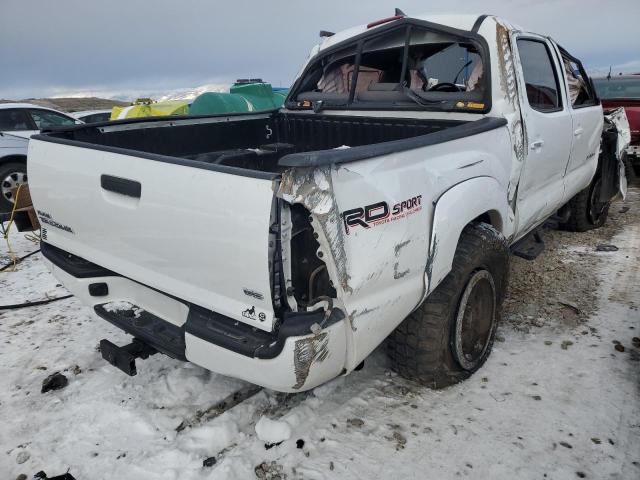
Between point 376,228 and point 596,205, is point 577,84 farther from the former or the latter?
point 376,228

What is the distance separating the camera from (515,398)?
2691mm

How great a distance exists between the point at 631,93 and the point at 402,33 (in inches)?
236

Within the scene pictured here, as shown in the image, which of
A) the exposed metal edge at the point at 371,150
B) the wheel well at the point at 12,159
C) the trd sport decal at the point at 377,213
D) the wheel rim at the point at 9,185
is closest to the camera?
the exposed metal edge at the point at 371,150

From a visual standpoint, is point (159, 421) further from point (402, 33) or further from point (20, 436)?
point (402, 33)

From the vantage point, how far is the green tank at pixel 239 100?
782cm

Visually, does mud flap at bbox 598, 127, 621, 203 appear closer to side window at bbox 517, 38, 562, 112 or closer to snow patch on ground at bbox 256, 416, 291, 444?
side window at bbox 517, 38, 562, 112

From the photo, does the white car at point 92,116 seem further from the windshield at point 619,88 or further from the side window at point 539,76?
the windshield at point 619,88

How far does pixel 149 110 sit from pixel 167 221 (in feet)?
23.9

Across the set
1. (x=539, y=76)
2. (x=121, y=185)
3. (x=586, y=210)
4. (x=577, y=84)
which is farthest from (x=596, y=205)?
(x=121, y=185)

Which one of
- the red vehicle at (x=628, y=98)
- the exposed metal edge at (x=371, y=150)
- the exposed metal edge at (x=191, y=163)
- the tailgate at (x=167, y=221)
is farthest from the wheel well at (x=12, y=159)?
the red vehicle at (x=628, y=98)

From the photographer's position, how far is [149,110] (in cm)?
857

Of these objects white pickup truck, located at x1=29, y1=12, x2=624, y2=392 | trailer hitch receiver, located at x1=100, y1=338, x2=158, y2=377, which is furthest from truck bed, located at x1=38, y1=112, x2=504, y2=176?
trailer hitch receiver, located at x1=100, y1=338, x2=158, y2=377

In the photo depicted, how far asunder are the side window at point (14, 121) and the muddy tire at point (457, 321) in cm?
737

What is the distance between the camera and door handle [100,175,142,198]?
2.13 metres
